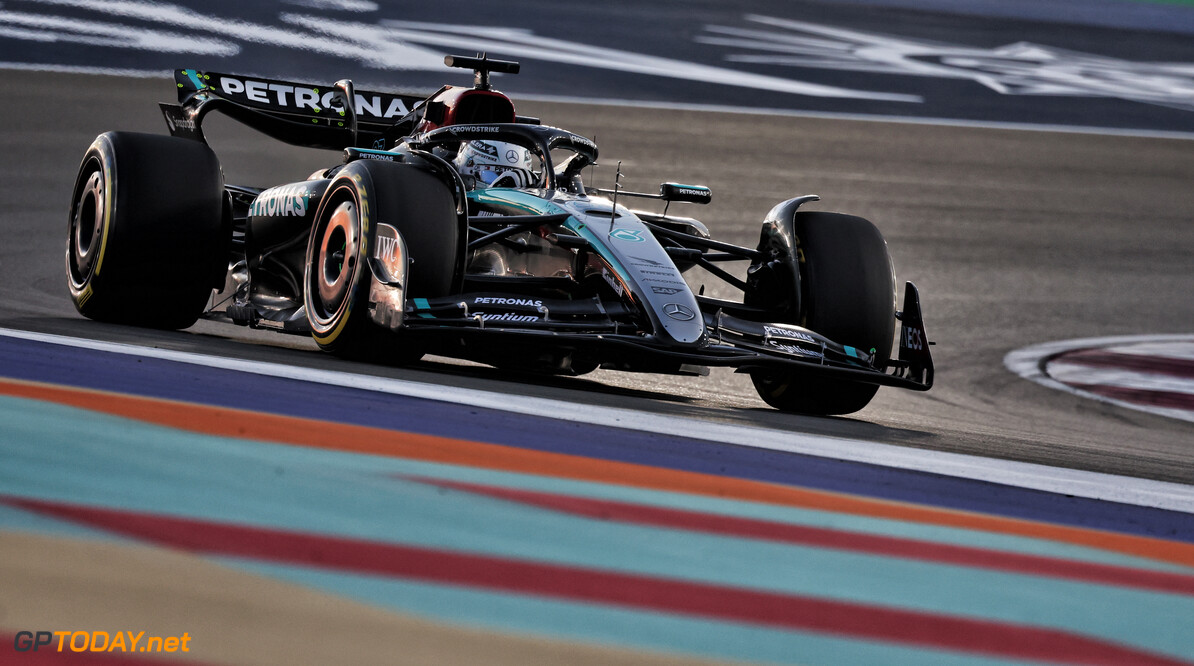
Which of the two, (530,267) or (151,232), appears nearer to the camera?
(530,267)

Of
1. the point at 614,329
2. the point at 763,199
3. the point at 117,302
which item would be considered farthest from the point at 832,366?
the point at 763,199

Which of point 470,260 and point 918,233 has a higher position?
point 470,260

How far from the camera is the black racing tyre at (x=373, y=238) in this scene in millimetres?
5469

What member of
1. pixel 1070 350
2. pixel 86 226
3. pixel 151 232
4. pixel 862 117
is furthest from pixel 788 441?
pixel 862 117

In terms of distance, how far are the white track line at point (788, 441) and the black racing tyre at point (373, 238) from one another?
2.88 ft

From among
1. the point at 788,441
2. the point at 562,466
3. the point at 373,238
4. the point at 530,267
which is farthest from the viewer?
the point at 530,267

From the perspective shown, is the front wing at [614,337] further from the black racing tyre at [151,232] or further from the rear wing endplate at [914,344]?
the black racing tyre at [151,232]

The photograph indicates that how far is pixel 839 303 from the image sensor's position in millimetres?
6246

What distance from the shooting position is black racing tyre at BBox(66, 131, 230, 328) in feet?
21.7

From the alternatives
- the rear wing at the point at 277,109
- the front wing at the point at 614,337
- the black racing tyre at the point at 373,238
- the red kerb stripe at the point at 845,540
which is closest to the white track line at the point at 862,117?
the rear wing at the point at 277,109

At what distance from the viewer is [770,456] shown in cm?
366

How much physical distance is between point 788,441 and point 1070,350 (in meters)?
5.96

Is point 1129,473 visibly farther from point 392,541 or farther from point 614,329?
point 392,541

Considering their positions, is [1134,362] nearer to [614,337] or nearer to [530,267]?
[530,267]
